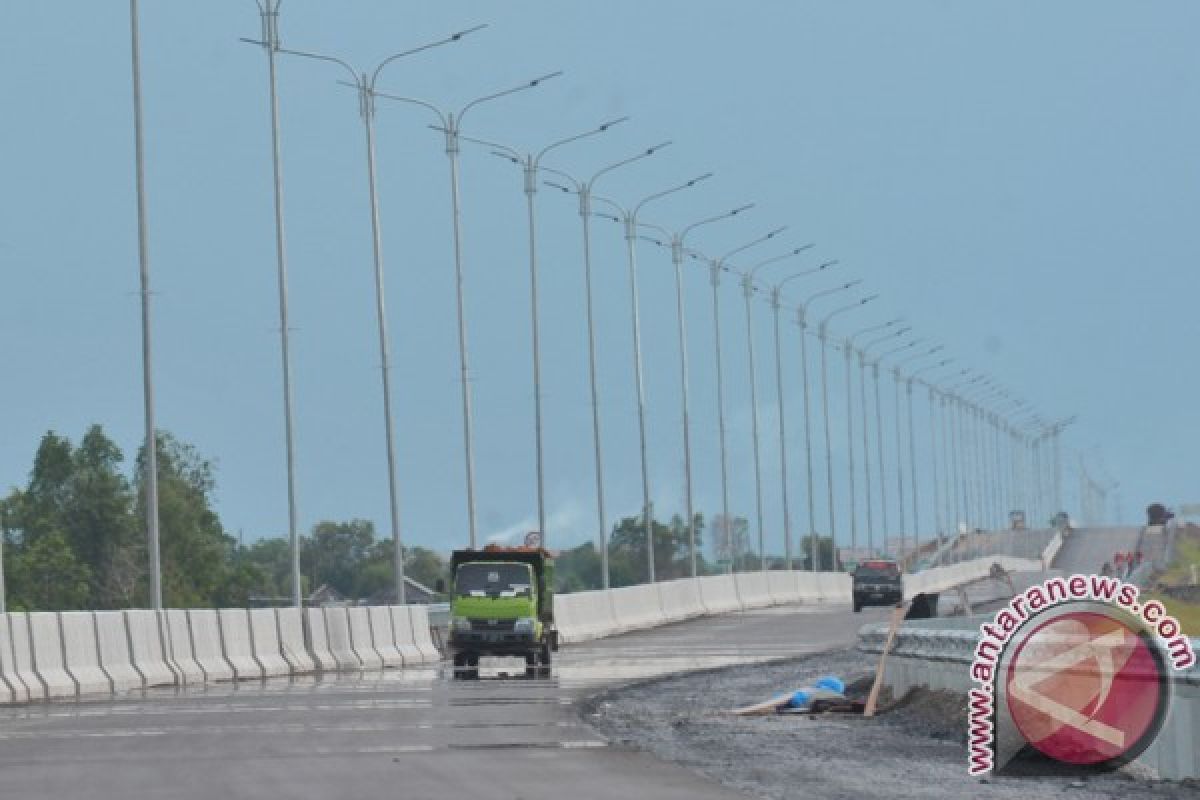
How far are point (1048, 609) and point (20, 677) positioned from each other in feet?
67.8

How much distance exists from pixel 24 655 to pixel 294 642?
12296 millimetres

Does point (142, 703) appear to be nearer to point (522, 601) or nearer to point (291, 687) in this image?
point (291, 687)

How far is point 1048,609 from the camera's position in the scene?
17.4 meters

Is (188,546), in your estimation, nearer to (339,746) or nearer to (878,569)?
(878,569)

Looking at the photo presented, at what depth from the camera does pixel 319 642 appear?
49.1 metres

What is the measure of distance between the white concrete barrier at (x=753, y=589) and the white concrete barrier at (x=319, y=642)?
150 ft

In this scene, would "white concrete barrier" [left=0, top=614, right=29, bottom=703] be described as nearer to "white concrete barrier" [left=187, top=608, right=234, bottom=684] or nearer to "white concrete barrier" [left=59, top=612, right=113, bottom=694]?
"white concrete barrier" [left=59, top=612, right=113, bottom=694]

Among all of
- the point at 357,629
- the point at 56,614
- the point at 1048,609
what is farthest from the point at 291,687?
the point at 1048,609

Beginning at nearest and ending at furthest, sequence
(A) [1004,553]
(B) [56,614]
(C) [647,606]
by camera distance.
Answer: (B) [56,614], (C) [647,606], (A) [1004,553]

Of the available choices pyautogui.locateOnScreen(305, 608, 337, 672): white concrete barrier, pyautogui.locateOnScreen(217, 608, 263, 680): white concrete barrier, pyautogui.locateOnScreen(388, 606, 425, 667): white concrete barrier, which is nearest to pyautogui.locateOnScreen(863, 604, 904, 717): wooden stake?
pyautogui.locateOnScreen(217, 608, 263, 680): white concrete barrier

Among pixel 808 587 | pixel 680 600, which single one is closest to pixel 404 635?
pixel 680 600

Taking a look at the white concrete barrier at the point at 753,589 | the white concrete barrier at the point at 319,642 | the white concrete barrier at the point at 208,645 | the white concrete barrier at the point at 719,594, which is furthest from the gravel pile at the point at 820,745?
the white concrete barrier at the point at 753,589

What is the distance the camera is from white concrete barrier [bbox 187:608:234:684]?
141ft

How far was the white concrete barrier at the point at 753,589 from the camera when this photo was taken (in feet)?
313
